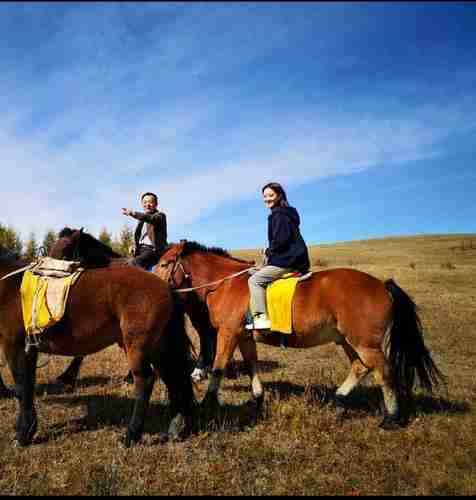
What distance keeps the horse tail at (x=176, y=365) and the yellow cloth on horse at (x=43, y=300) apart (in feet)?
3.85

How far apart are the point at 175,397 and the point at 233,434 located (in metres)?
0.81

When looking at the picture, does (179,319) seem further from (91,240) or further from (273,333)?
(91,240)

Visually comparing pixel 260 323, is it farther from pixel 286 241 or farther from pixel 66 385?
pixel 66 385

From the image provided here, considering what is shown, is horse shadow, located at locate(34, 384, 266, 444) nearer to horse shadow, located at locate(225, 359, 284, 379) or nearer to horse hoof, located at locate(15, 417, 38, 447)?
horse hoof, located at locate(15, 417, 38, 447)

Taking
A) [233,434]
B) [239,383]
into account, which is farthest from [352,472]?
[239,383]

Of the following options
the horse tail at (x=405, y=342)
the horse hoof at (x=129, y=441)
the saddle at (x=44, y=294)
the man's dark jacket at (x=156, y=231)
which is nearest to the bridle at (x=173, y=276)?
the man's dark jacket at (x=156, y=231)

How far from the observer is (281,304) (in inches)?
195

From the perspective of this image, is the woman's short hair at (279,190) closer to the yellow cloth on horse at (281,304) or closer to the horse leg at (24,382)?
the yellow cloth on horse at (281,304)

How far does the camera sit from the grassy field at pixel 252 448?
3457mm

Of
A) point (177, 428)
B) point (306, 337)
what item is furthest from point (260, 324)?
point (177, 428)

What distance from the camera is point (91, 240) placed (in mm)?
6309

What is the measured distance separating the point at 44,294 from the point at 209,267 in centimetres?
248

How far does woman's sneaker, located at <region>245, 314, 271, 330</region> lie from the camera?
16.4 ft

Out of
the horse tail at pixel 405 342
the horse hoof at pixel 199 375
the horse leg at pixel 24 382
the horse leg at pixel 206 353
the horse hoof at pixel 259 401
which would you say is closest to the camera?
the horse leg at pixel 24 382
